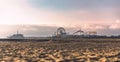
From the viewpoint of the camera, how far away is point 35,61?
28703mm

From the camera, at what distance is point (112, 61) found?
2777 cm

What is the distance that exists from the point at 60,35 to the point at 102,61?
146 m

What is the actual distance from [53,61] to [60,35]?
145862mm

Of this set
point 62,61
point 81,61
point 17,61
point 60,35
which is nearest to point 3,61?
point 17,61

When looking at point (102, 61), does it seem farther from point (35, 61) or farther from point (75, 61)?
point (35, 61)

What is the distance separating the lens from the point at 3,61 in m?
28.2

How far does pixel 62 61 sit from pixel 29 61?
3068 mm

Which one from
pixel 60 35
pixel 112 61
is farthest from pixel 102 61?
pixel 60 35

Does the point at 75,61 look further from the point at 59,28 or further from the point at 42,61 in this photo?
the point at 59,28

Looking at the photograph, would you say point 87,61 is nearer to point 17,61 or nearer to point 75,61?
point 75,61

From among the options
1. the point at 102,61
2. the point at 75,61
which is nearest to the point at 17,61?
the point at 75,61

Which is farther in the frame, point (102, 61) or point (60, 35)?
point (60, 35)

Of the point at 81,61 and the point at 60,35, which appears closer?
the point at 81,61

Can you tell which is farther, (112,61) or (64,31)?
(64,31)
